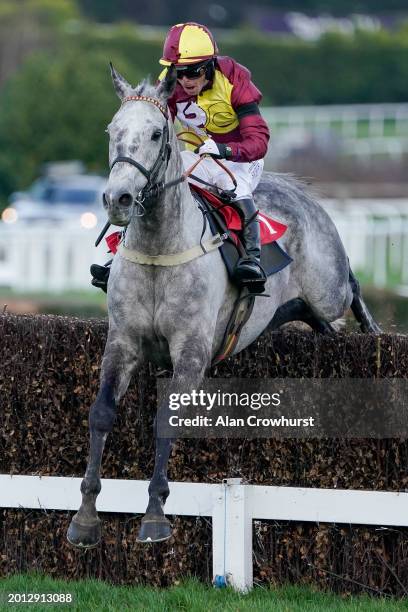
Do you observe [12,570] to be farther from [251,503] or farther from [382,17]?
[382,17]

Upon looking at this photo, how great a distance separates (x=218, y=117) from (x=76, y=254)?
14.8 metres

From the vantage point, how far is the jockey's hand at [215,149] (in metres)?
7.19

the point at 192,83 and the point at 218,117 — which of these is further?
the point at 218,117

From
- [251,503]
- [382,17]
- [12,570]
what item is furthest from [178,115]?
[382,17]

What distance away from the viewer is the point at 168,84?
674 cm

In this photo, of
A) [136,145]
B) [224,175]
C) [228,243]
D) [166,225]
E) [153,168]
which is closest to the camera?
[136,145]

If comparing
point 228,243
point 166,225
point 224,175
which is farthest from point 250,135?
point 166,225

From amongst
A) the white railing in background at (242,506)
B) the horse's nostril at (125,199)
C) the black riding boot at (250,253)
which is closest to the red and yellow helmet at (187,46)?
the black riding boot at (250,253)

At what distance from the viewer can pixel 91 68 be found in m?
36.2

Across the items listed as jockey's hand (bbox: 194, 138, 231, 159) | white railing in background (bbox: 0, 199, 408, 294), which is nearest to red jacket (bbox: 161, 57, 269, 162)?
jockey's hand (bbox: 194, 138, 231, 159)

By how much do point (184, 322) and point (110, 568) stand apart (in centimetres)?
145

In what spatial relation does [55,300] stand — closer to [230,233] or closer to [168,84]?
[230,233]

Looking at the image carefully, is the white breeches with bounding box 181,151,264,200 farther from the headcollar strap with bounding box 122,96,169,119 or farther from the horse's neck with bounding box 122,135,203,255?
the headcollar strap with bounding box 122,96,169,119

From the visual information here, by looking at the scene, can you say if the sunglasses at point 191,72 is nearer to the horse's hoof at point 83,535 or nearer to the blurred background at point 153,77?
the blurred background at point 153,77
